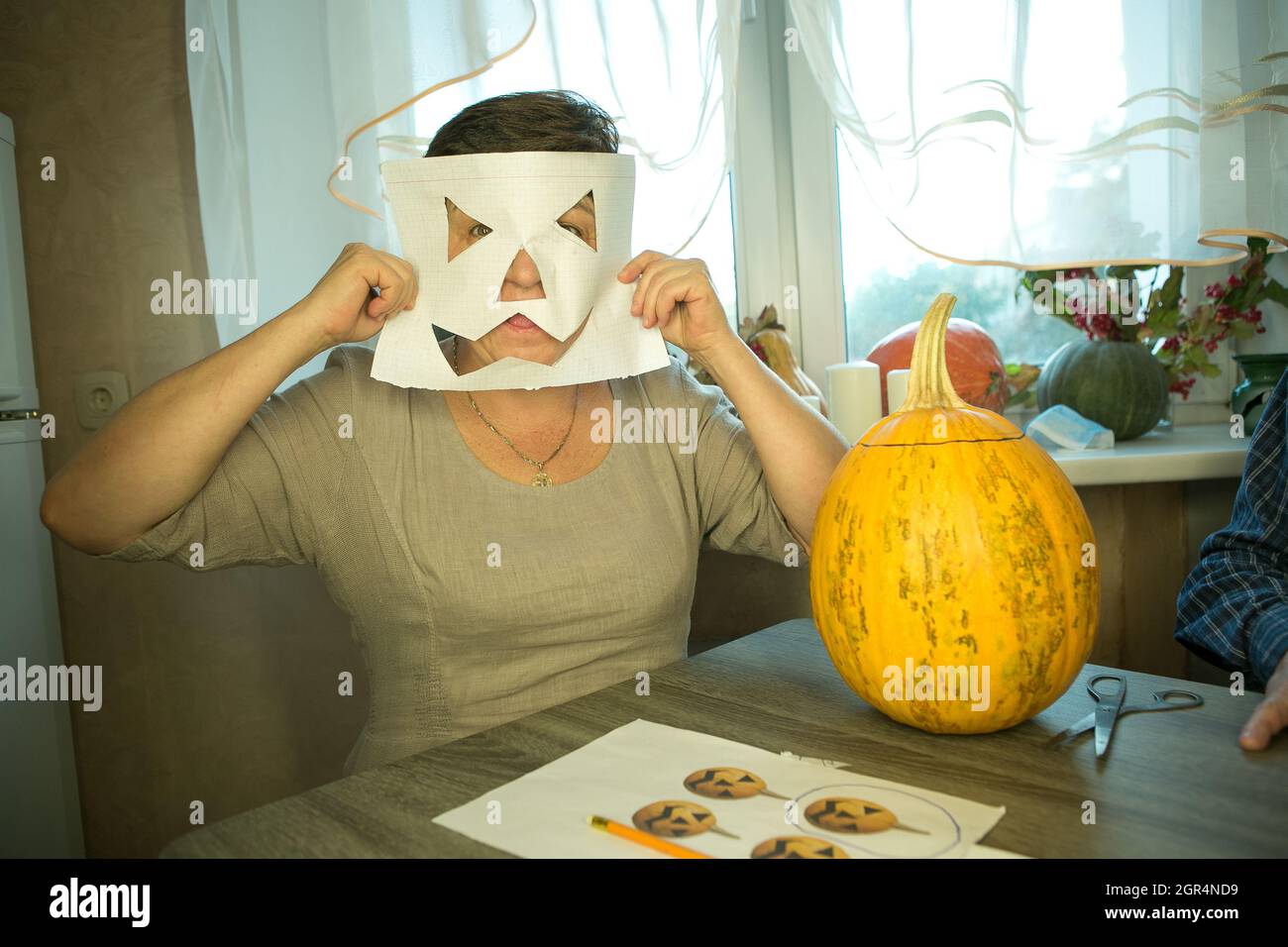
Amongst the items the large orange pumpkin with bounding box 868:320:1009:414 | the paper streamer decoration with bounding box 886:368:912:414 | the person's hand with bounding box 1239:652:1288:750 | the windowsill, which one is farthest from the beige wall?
the person's hand with bounding box 1239:652:1288:750

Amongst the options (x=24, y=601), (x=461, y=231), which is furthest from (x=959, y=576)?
(x=24, y=601)

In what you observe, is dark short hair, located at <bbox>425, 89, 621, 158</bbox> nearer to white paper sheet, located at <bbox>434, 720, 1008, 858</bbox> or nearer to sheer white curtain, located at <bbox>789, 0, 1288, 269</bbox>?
sheer white curtain, located at <bbox>789, 0, 1288, 269</bbox>

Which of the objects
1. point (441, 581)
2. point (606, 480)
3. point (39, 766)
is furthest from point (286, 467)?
point (39, 766)

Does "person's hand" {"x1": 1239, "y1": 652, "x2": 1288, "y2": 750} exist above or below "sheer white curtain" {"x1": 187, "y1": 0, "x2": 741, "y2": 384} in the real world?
below

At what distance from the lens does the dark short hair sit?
1.11 m

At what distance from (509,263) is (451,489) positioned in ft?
0.86

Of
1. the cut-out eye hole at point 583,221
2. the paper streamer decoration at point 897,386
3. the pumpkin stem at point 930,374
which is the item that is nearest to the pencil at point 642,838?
the pumpkin stem at point 930,374

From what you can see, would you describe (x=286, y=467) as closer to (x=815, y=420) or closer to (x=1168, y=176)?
(x=815, y=420)

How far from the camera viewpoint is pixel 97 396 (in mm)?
1615

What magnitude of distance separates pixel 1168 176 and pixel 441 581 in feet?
4.06

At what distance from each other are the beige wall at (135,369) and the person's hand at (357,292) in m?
0.76

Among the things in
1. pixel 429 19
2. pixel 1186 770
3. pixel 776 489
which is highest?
pixel 429 19

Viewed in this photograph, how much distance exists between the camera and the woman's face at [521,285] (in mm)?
1027

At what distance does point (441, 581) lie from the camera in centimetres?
103
